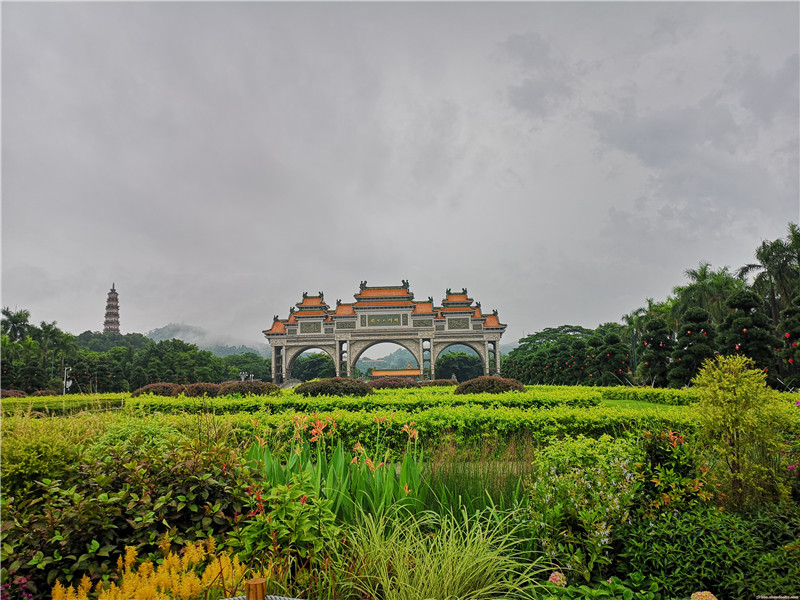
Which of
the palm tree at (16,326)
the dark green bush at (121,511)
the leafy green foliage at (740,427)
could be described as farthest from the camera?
the palm tree at (16,326)

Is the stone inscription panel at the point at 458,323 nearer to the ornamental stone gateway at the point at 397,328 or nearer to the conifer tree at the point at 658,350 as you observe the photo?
the ornamental stone gateway at the point at 397,328

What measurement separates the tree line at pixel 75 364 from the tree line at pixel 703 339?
2440 cm

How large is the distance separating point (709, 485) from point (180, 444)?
3.91 m

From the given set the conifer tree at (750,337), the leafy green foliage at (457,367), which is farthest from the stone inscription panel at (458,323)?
the conifer tree at (750,337)

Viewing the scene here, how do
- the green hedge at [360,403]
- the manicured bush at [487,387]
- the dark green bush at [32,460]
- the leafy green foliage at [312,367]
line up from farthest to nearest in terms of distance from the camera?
the leafy green foliage at [312,367] < the manicured bush at [487,387] < the green hedge at [360,403] < the dark green bush at [32,460]

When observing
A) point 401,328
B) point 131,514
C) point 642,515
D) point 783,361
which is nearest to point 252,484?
point 131,514

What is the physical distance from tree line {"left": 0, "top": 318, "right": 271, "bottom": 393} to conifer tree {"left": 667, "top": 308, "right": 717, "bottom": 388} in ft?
83.8

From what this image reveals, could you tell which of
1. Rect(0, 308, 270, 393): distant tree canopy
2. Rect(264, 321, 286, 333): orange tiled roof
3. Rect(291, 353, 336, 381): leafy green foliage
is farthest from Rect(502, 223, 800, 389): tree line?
Rect(291, 353, 336, 381): leafy green foliage

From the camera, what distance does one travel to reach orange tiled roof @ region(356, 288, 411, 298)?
39.8 metres

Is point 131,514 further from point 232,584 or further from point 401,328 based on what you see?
point 401,328

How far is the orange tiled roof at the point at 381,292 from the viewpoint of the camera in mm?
39812

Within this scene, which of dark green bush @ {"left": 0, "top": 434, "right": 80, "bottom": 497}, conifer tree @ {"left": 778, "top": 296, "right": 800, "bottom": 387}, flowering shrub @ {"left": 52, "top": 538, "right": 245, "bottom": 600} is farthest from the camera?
conifer tree @ {"left": 778, "top": 296, "right": 800, "bottom": 387}

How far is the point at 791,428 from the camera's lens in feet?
A: 14.2

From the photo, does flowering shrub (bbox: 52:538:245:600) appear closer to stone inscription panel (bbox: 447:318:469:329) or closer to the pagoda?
stone inscription panel (bbox: 447:318:469:329)
